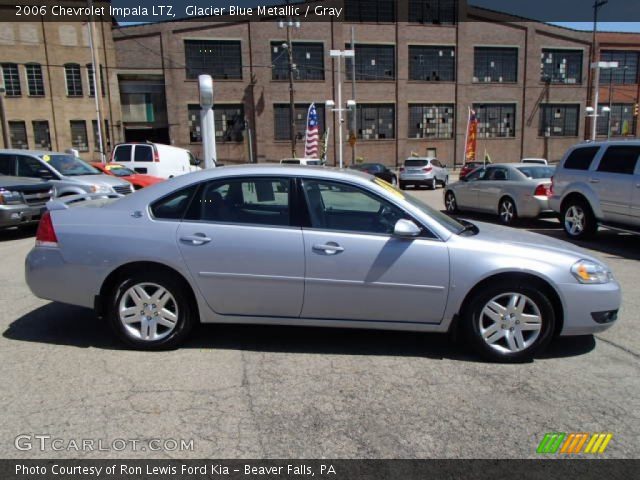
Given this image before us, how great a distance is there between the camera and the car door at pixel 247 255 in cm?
390

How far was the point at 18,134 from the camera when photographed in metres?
38.9

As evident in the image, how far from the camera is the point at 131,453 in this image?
108 inches

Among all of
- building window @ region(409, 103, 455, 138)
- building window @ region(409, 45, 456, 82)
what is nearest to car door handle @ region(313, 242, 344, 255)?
building window @ region(409, 103, 455, 138)

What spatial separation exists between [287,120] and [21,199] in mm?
32517

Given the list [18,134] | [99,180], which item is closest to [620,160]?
[99,180]

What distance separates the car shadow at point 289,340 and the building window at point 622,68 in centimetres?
5291

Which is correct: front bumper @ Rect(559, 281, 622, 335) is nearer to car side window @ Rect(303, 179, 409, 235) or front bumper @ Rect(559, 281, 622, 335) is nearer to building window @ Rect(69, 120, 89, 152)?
car side window @ Rect(303, 179, 409, 235)

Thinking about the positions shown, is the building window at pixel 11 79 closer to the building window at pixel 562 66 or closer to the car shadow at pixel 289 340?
the car shadow at pixel 289 340

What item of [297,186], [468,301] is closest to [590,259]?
[468,301]

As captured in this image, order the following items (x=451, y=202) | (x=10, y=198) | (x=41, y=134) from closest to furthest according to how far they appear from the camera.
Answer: (x=10, y=198), (x=451, y=202), (x=41, y=134)

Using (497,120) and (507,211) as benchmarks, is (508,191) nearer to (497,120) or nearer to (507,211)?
(507,211)

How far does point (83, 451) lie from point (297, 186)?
2.42 metres

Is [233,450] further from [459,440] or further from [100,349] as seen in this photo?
[100,349]

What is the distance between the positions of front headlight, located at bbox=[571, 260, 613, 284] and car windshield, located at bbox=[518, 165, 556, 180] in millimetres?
7987
